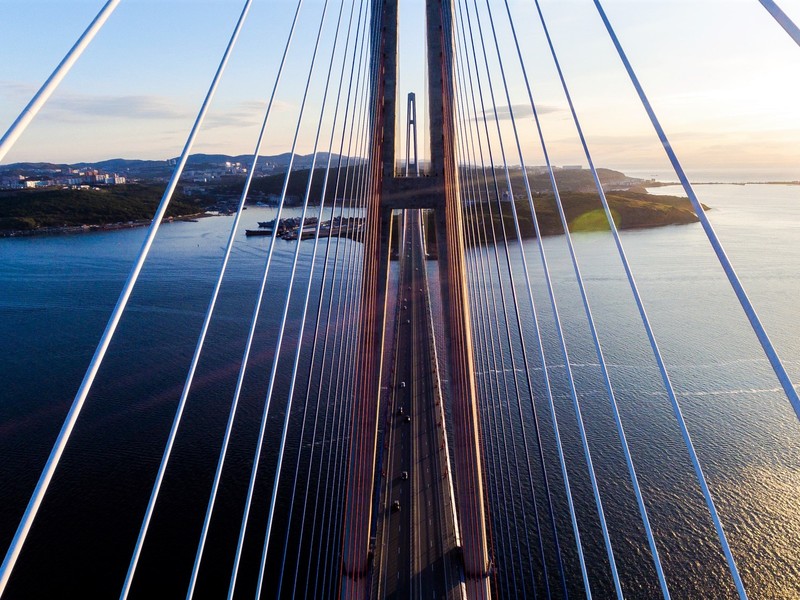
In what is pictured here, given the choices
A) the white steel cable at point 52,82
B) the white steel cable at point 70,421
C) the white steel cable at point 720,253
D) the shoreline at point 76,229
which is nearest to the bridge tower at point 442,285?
the white steel cable at point 720,253

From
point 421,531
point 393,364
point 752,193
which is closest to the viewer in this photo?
point 421,531

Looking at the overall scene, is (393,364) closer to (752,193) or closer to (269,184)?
(269,184)

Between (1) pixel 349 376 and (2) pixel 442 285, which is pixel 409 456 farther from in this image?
(2) pixel 442 285

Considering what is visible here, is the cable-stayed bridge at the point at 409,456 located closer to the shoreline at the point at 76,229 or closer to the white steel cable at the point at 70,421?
the white steel cable at the point at 70,421

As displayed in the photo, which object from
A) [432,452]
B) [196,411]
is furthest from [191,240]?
[432,452]

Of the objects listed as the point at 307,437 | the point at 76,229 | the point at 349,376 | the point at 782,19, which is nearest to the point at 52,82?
the point at 782,19

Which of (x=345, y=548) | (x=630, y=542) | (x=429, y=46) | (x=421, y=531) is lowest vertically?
(x=630, y=542)

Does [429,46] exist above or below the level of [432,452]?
above
